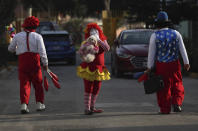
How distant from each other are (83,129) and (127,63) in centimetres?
1121

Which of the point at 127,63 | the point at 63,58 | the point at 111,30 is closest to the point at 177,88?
the point at 127,63

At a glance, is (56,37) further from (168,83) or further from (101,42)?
(168,83)

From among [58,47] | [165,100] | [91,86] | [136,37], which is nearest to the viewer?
[165,100]

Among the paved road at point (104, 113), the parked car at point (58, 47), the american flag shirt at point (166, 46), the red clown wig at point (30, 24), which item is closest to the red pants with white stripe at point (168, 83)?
the american flag shirt at point (166, 46)

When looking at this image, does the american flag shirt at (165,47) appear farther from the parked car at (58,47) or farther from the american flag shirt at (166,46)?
the parked car at (58,47)

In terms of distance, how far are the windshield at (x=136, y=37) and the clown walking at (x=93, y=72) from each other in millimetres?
9855

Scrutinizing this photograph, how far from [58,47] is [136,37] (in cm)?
781

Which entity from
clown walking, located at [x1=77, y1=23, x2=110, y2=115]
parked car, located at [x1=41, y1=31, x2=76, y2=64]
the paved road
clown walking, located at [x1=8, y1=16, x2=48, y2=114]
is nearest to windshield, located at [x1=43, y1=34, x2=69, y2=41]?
parked car, located at [x1=41, y1=31, x2=76, y2=64]

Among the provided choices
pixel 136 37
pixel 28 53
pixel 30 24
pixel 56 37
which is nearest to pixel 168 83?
pixel 28 53

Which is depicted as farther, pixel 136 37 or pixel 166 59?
pixel 136 37

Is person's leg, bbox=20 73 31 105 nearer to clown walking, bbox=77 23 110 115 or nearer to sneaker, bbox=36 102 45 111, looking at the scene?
sneaker, bbox=36 102 45 111

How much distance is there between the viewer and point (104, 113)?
1209cm

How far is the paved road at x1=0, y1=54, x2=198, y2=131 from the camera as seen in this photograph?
1023cm

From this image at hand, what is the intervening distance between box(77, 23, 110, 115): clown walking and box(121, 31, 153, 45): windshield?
32.3 ft
